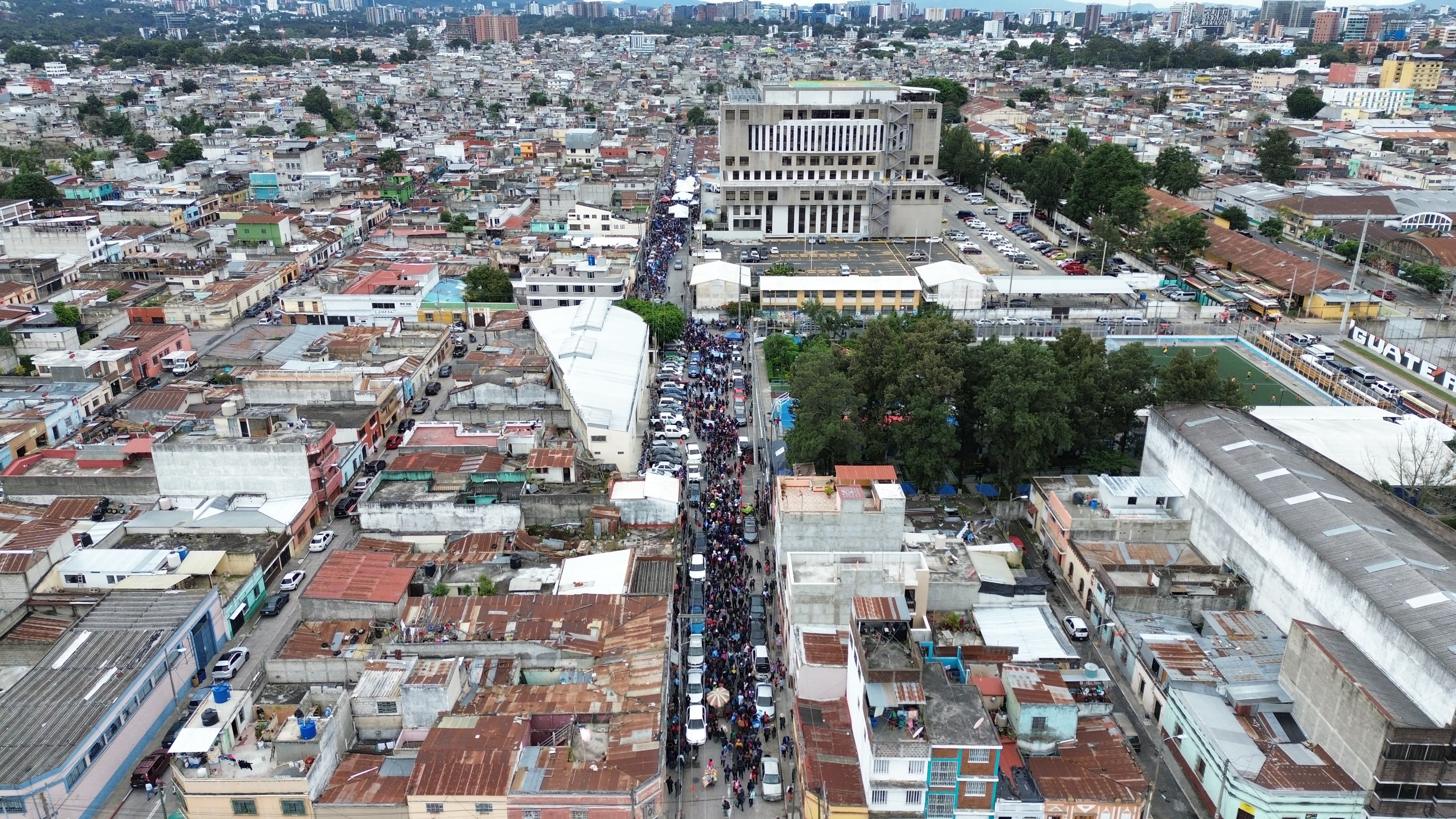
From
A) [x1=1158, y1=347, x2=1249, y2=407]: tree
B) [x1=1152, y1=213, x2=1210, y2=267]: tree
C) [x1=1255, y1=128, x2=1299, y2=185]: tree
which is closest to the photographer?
[x1=1158, y1=347, x2=1249, y2=407]: tree

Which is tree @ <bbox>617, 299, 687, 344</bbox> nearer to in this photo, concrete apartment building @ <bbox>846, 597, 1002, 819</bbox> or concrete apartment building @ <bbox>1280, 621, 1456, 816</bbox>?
concrete apartment building @ <bbox>846, 597, 1002, 819</bbox>

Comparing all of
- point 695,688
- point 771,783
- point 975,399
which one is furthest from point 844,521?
point 975,399

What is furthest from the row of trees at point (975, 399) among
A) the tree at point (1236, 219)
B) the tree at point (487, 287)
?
the tree at point (1236, 219)

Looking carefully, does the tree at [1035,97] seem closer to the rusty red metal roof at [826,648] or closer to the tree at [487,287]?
the tree at [487,287]

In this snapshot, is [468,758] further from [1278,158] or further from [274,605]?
[1278,158]

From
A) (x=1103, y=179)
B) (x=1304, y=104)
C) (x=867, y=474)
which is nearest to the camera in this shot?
(x=867, y=474)

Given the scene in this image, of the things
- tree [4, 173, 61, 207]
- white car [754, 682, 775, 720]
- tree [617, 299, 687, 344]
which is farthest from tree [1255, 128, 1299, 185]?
tree [4, 173, 61, 207]

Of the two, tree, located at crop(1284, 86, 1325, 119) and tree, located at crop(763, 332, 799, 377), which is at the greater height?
tree, located at crop(1284, 86, 1325, 119)
